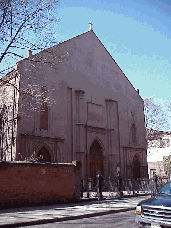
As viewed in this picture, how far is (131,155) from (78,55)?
1152 cm

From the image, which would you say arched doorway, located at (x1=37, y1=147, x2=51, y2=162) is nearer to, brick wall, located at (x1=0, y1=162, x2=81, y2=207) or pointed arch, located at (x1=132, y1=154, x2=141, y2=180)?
brick wall, located at (x1=0, y1=162, x2=81, y2=207)

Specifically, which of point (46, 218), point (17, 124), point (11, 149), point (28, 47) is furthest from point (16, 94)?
point (46, 218)

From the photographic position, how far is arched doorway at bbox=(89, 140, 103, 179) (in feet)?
75.8

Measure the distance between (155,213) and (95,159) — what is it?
57.5ft

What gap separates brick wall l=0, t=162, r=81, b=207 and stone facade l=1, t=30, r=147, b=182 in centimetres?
477

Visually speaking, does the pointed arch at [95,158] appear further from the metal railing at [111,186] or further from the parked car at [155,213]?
the parked car at [155,213]

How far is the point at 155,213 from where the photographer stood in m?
6.16

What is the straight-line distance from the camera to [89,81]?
82.5 ft

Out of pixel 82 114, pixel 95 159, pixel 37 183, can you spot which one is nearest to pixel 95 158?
pixel 95 159

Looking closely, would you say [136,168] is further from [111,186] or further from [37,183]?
[37,183]

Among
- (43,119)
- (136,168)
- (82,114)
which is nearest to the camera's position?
(43,119)

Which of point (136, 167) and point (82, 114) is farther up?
point (82, 114)

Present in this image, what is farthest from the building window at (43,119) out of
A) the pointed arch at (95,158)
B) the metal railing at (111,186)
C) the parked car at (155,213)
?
the parked car at (155,213)

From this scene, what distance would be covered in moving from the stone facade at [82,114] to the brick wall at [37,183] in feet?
15.6
